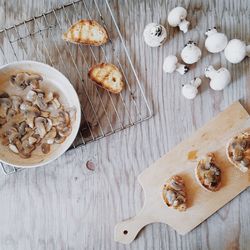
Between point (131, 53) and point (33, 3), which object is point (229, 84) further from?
Answer: point (33, 3)

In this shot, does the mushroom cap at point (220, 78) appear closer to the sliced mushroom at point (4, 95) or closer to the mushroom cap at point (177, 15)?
the mushroom cap at point (177, 15)

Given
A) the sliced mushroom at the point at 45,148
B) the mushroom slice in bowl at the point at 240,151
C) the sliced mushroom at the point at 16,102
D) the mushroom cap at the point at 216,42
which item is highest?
the mushroom cap at the point at 216,42

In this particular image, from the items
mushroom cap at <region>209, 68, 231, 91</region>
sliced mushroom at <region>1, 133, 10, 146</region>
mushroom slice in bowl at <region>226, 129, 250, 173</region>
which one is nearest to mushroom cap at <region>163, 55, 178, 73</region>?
mushroom cap at <region>209, 68, 231, 91</region>

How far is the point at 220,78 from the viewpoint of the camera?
112cm

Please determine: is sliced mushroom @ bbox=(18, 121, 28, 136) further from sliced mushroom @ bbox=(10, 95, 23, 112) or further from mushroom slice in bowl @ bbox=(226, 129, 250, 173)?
mushroom slice in bowl @ bbox=(226, 129, 250, 173)

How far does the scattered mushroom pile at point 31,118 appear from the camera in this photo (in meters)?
1.12

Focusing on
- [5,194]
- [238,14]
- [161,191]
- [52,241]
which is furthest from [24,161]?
[238,14]

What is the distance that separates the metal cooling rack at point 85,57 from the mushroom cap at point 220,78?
181 mm

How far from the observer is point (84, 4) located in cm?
118

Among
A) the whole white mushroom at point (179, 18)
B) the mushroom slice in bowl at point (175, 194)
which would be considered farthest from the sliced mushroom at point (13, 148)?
the whole white mushroom at point (179, 18)

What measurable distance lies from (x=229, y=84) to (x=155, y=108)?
0.68 ft

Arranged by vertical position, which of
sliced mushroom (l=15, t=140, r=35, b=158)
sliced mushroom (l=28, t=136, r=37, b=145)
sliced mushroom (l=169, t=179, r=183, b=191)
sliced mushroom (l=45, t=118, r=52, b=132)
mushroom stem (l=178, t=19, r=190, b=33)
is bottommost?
sliced mushroom (l=169, t=179, r=183, b=191)

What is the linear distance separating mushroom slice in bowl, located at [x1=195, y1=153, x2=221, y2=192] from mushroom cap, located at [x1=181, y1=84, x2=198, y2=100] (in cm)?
16

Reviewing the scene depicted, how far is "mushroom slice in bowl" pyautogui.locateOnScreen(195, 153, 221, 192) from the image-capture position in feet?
3.67
